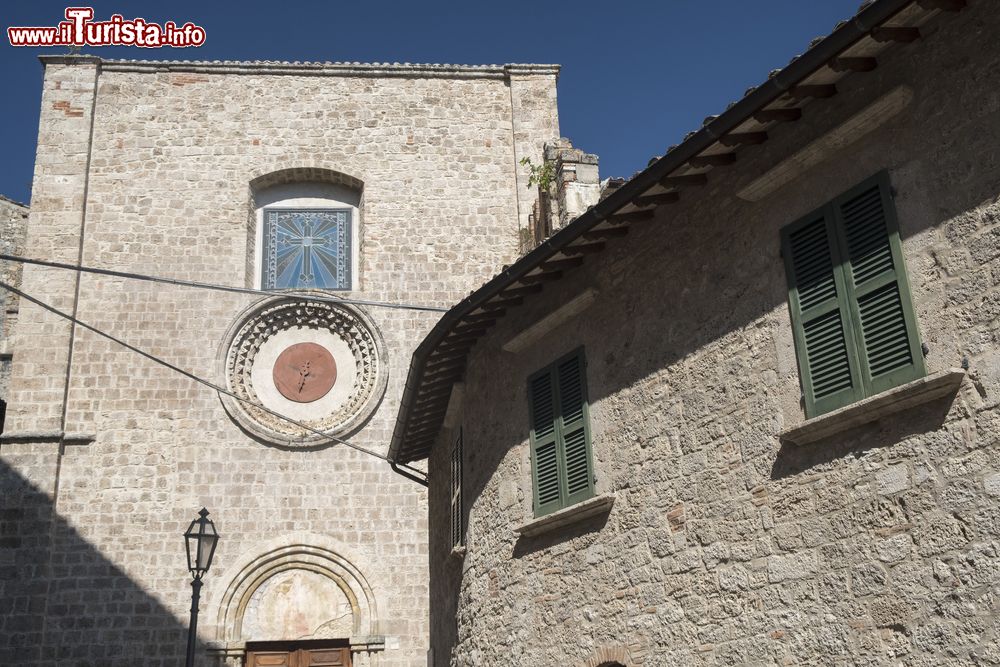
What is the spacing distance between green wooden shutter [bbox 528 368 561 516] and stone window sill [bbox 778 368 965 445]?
8.01 feet

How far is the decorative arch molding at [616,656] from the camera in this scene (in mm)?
7055

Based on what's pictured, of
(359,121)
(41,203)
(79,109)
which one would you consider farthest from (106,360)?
(359,121)

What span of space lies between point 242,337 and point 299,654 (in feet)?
17.5

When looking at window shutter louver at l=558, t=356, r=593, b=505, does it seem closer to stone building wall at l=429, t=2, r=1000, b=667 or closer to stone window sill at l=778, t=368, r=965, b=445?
stone building wall at l=429, t=2, r=1000, b=667

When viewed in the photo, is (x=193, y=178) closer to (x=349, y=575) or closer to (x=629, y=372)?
(x=349, y=575)

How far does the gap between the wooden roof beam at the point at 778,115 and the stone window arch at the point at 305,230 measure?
13.1 meters

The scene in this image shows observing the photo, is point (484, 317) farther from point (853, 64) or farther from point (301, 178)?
point (301, 178)

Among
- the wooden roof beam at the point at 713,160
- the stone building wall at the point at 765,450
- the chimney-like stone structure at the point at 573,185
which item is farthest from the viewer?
the chimney-like stone structure at the point at 573,185

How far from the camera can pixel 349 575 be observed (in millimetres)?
16953

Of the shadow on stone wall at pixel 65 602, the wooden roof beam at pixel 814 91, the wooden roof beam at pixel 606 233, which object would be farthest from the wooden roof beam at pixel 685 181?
the shadow on stone wall at pixel 65 602

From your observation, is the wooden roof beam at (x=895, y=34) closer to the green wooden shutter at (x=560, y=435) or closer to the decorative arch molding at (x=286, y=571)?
the green wooden shutter at (x=560, y=435)

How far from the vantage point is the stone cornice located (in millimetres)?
19797

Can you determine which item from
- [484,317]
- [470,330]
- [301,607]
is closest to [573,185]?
[470,330]

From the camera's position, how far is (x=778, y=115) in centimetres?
640
